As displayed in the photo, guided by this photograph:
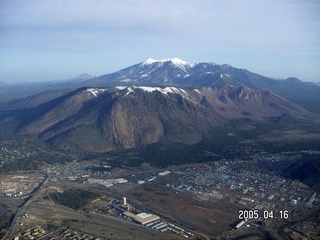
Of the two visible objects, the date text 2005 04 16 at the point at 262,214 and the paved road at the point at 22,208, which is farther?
the date text 2005 04 16 at the point at 262,214

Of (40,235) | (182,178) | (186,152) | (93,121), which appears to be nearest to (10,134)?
(93,121)

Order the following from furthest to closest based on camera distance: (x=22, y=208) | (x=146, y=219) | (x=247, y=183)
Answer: (x=247, y=183) < (x=22, y=208) < (x=146, y=219)

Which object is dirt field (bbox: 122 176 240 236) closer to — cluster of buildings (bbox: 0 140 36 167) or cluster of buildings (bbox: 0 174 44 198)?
cluster of buildings (bbox: 0 174 44 198)

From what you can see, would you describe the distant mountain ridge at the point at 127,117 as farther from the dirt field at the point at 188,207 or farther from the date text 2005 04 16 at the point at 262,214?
the date text 2005 04 16 at the point at 262,214

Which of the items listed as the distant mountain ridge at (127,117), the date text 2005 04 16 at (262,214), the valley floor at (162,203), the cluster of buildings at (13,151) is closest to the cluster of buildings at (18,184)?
the valley floor at (162,203)

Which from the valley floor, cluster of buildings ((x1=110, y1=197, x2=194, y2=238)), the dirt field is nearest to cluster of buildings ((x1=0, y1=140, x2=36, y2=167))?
the valley floor

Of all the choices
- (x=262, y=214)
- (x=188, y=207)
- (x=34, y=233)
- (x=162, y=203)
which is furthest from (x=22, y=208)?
(x=262, y=214)

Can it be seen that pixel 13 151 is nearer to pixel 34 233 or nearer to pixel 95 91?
pixel 34 233

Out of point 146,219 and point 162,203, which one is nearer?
point 146,219

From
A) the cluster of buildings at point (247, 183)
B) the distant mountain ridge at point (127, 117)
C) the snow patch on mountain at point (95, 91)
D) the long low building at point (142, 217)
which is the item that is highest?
the snow patch on mountain at point (95, 91)
